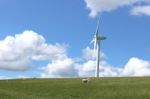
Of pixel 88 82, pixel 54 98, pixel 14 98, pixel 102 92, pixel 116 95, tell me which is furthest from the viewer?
pixel 88 82

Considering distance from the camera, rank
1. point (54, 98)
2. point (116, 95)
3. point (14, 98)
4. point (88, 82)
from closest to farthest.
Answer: point (14, 98) → point (54, 98) → point (116, 95) → point (88, 82)

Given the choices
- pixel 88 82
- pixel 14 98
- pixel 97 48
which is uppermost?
pixel 97 48

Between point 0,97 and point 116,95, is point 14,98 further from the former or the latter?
point 116,95

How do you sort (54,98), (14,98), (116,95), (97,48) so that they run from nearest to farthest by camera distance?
1. (14,98)
2. (54,98)
3. (116,95)
4. (97,48)

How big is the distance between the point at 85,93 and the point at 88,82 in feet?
58.7

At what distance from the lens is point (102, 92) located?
51.7 m

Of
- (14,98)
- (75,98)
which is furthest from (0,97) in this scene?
(75,98)

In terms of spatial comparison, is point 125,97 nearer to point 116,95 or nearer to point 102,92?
point 116,95

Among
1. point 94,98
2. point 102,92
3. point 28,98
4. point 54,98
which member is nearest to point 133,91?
point 102,92

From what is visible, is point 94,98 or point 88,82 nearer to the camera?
point 94,98

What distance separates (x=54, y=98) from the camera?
4178 centimetres

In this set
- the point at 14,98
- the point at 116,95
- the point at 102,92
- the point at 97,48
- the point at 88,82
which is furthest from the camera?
the point at 97,48

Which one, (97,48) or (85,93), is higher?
(97,48)

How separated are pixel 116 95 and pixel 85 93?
13.6 feet
